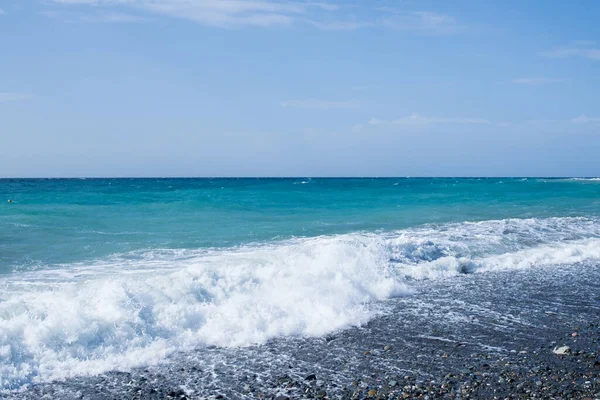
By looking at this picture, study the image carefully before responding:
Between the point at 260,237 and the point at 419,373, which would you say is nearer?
the point at 419,373

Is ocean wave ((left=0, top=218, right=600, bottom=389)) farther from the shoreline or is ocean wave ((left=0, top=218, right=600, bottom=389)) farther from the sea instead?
the shoreline

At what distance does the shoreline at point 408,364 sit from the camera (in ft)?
18.7

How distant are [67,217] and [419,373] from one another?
21.7m

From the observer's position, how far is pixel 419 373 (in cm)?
617

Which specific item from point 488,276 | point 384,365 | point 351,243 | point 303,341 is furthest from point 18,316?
point 488,276

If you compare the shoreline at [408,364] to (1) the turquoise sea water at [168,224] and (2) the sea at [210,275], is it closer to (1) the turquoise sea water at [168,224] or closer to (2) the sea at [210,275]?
(2) the sea at [210,275]

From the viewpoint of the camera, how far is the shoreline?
225 inches

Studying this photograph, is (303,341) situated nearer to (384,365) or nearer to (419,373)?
(384,365)

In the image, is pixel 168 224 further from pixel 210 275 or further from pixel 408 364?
pixel 408 364

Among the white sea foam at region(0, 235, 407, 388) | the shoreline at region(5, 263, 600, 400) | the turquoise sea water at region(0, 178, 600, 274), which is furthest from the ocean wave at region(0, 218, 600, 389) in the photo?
the turquoise sea water at region(0, 178, 600, 274)

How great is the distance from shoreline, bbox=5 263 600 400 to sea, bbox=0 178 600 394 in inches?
16.1

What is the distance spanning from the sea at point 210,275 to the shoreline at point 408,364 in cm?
41

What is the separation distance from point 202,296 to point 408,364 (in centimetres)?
422

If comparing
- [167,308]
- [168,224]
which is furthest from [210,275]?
[168,224]
